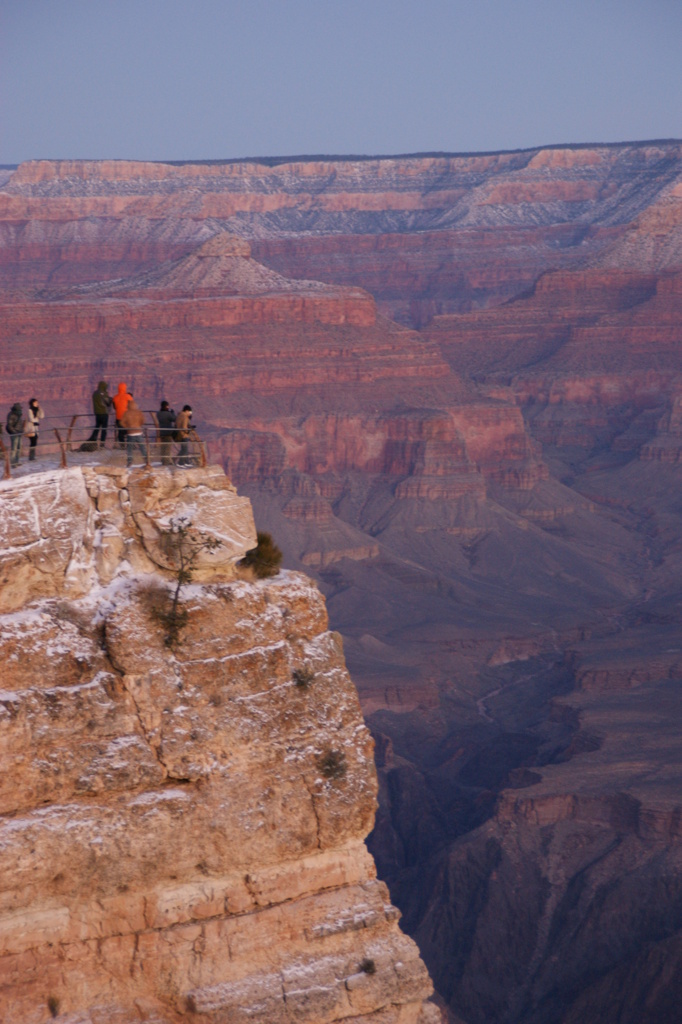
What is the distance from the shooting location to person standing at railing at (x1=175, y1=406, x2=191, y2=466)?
1939cm

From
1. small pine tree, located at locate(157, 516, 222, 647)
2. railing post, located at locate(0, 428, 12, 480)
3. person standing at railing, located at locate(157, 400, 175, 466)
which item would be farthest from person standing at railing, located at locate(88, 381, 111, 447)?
small pine tree, located at locate(157, 516, 222, 647)

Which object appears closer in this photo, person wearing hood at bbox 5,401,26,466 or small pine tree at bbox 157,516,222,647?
small pine tree at bbox 157,516,222,647

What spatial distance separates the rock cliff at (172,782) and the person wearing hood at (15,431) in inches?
64.3

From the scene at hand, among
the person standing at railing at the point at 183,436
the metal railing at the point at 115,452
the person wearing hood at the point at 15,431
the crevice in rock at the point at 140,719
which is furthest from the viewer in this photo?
the person wearing hood at the point at 15,431

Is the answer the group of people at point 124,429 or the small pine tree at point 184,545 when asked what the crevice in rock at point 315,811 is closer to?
the small pine tree at point 184,545

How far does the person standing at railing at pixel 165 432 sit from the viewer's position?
19.2 meters

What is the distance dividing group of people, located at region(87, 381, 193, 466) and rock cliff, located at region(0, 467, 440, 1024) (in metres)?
0.82

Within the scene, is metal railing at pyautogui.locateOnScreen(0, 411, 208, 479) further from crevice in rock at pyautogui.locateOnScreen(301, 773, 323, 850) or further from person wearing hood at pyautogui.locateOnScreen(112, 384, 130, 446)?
crevice in rock at pyautogui.locateOnScreen(301, 773, 323, 850)

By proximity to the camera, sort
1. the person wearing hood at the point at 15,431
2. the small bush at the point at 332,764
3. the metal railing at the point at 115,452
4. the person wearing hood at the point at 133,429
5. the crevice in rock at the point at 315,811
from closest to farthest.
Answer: the crevice in rock at the point at 315,811, the small bush at the point at 332,764, the metal railing at the point at 115,452, the person wearing hood at the point at 133,429, the person wearing hood at the point at 15,431

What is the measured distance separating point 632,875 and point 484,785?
17030mm

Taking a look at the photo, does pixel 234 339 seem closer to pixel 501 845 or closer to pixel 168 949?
pixel 501 845

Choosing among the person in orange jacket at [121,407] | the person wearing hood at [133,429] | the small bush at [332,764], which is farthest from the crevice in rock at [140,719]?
the person in orange jacket at [121,407]

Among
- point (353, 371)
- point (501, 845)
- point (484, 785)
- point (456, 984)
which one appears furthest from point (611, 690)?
point (353, 371)

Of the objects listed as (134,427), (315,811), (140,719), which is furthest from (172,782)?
(134,427)
